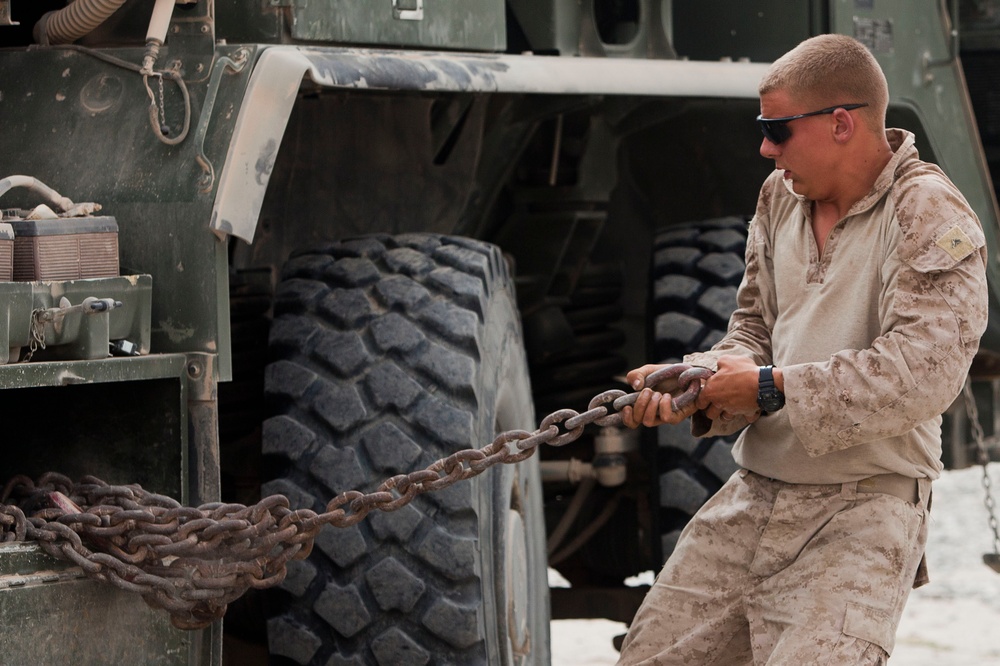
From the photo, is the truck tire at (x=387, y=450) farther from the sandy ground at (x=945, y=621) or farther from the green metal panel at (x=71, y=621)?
the sandy ground at (x=945, y=621)

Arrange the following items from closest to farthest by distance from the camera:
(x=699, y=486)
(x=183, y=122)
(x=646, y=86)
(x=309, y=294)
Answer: (x=183, y=122)
(x=309, y=294)
(x=646, y=86)
(x=699, y=486)

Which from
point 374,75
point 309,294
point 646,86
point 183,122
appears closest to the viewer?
point 183,122

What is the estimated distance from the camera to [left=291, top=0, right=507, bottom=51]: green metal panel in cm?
394

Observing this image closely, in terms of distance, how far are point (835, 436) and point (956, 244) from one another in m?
Result: 0.42

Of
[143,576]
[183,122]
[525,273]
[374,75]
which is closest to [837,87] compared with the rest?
[374,75]

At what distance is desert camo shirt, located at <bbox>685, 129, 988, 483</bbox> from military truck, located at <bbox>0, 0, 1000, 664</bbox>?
19.5 inches

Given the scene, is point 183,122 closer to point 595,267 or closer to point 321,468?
point 321,468

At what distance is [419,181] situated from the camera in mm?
4879

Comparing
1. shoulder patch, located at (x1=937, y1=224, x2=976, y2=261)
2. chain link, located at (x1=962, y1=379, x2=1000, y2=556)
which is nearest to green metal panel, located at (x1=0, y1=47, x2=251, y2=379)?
shoulder patch, located at (x1=937, y1=224, x2=976, y2=261)

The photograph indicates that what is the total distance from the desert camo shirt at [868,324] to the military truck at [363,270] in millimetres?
496

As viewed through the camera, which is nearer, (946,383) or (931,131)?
(946,383)

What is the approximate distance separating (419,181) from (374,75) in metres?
1.00

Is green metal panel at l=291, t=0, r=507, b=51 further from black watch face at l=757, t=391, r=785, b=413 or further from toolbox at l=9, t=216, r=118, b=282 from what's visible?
black watch face at l=757, t=391, r=785, b=413

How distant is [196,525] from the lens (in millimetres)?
3371
